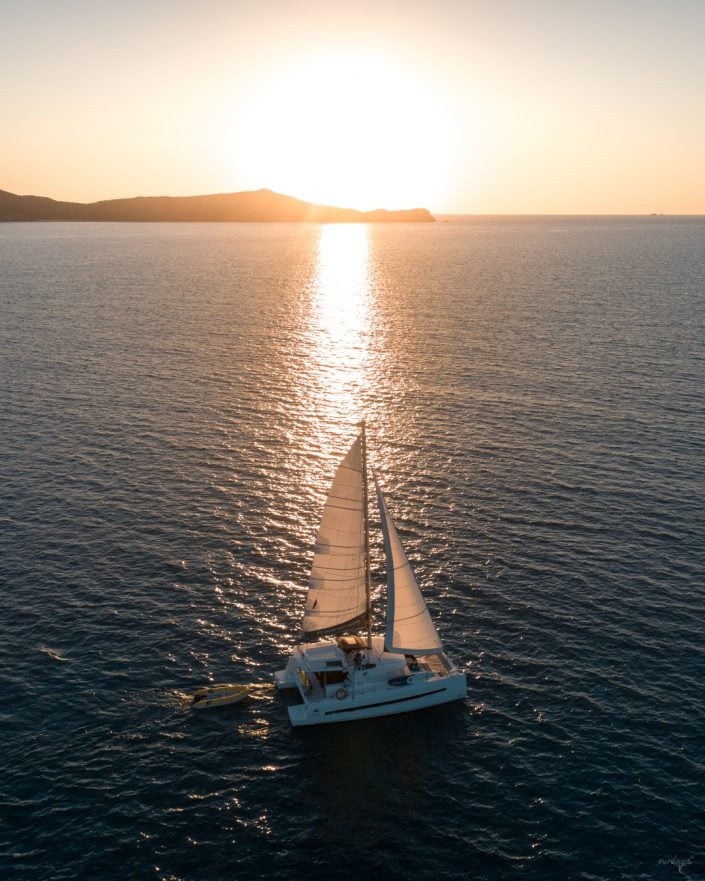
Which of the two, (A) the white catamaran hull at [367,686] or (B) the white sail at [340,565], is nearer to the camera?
(A) the white catamaran hull at [367,686]

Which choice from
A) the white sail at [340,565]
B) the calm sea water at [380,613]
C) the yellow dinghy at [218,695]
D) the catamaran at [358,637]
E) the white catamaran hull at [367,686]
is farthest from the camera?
the white sail at [340,565]

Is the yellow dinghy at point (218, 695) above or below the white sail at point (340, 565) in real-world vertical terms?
below

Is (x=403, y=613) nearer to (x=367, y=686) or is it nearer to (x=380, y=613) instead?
(x=367, y=686)

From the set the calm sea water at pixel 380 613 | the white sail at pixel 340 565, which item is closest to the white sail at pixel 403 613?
the white sail at pixel 340 565

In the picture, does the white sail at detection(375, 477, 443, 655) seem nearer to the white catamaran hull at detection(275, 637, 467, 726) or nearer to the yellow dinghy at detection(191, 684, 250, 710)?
the white catamaran hull at detection(275, 637, 467, 726)

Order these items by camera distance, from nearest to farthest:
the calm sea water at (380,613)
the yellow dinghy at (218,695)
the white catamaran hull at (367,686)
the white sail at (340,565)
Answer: the calm sea water at (380,613) → the yellow dinghy at (218,695) → the white catamaran hull at (367,686) → the white sail at (340,565)

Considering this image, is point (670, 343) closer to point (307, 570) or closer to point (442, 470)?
point (442, 470)

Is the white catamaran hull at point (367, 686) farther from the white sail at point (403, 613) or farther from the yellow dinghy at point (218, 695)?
the yellow dinghy at point (218, 695)
